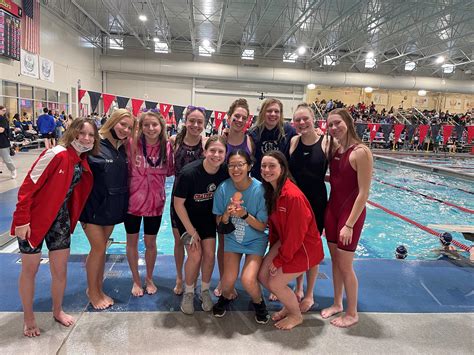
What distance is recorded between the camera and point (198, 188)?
2.57 m

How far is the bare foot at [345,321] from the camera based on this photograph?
8.14ft

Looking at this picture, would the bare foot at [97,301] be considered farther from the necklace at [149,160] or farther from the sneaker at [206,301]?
the necklace at [149,160]

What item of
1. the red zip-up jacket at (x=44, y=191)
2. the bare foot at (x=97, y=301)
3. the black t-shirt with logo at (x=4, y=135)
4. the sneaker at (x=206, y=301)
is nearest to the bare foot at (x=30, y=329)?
the bare foot at (x=97, y=301)

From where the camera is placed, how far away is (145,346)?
7.07 feet

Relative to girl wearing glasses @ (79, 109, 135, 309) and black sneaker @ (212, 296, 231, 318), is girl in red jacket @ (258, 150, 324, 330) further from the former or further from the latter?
girl wearing glasses @ (79, 109, 135, 309)

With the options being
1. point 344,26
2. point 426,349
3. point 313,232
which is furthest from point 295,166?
point 344,26

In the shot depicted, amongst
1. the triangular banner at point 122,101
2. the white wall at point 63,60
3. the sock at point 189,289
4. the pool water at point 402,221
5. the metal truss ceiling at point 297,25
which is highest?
the metal truss ceiling at point 297,25

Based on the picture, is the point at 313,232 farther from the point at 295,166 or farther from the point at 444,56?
the point at 444,56

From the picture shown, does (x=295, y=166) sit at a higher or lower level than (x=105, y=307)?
higher

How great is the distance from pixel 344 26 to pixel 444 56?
307 inches

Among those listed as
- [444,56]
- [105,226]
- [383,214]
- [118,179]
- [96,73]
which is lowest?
[383,214]

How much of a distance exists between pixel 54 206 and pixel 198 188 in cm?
97

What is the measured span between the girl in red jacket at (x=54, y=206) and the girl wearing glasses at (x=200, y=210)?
27.0 inches

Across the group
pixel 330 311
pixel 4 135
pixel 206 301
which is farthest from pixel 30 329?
pixel 4 135
